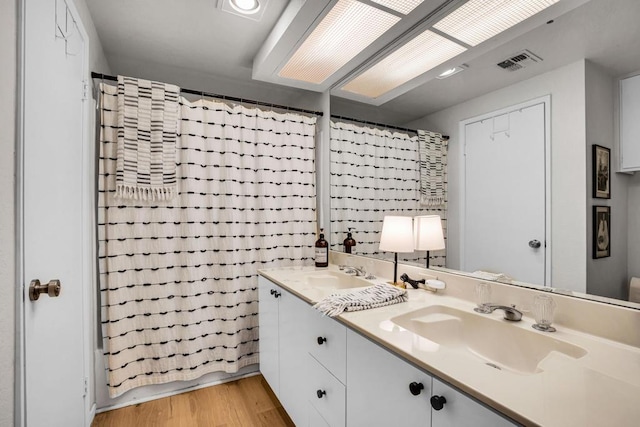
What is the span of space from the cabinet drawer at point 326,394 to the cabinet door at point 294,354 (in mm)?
76

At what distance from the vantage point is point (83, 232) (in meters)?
1.65

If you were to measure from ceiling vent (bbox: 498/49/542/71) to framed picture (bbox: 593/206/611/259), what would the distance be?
1.98ft

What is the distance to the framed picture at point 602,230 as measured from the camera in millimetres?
955

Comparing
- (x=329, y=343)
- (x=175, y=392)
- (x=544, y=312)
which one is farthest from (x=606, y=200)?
(x=175, y=392)

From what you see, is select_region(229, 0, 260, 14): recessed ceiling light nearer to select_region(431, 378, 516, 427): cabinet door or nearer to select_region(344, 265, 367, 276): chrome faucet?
select_region(344, 265, 367, 276): chrome faucet

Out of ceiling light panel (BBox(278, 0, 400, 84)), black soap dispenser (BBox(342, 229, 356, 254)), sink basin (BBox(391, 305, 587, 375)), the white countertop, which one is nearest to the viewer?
the white countertop

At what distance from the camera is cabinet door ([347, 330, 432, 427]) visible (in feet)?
2.75

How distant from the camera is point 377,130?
2.00m

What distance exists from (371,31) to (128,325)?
2.35 meters

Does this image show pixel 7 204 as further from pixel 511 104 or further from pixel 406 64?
pixel 406 64

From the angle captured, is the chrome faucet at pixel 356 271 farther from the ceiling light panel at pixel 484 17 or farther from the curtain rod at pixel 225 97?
the ceiling light panel at pixel 484 17

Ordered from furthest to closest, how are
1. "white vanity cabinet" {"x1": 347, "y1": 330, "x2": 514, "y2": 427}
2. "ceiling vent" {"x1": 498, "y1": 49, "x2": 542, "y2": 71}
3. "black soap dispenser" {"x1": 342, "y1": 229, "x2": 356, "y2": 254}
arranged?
"black soap dispenser" {"x1": 342, "y1": 229, "x2": 356, "y2": 254} < "ceiling vent" {"x1": 498, "y1": 49, "x2": 542, "y2": 71} < "white vanity cabinet" {"x1": 347, "y1": 330, "x2": 514, "y2": 427}

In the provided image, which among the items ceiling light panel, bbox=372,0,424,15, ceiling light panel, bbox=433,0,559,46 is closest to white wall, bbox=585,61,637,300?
ceiling light panel, bbox=433,0,559,46

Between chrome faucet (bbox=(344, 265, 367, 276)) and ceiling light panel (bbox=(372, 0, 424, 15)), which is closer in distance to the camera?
ceiling light panel (bbox=(372, 0, 424, 15))
